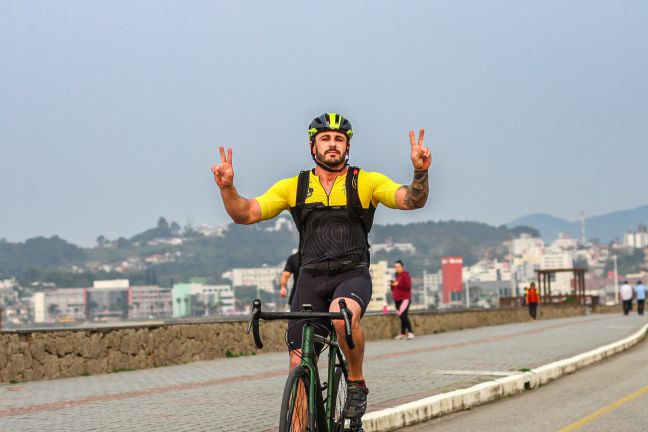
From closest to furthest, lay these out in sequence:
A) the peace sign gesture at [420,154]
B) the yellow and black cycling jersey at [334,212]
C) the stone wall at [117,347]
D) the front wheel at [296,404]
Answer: the front wheel at [296,404]
the peace sign gesture at [420,154]
the yellow and black cycling jersey at [334,212]
the stone wall at [117,347]

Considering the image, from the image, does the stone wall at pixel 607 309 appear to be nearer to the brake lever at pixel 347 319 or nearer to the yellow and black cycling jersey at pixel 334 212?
the yellow and black cycling jersey at pixel 334 212

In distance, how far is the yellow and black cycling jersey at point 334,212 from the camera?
5898 mm

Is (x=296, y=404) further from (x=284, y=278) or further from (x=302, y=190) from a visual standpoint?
(x=284, y=278)

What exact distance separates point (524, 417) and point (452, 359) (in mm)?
6222

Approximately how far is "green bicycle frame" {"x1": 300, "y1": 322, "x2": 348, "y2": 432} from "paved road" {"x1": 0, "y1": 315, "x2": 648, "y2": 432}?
6.90 feet

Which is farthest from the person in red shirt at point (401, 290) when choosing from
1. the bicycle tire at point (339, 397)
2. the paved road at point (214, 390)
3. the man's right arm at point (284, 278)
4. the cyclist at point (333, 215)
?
the cyclist at point (333, 215)

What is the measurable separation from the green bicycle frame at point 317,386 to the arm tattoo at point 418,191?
0.84 metres

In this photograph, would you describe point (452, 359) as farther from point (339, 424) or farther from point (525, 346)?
point (339, 424)

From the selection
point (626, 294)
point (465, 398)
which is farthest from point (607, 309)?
point (465, 398)

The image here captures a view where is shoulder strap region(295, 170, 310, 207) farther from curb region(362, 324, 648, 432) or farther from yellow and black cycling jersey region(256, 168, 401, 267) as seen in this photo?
curb region(362, 324, 648, 432)

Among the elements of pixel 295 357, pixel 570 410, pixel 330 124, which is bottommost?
pixel 570 410

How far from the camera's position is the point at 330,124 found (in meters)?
5.93

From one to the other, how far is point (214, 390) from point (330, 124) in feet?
18.9

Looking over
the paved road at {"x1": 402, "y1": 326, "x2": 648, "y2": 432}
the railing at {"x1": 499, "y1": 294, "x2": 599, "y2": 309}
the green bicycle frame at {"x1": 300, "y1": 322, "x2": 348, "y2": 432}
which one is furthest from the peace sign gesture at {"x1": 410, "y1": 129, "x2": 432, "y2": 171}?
the railing at {"x1": 499, "y1": 294, "x2": 599, "y2": 309}
